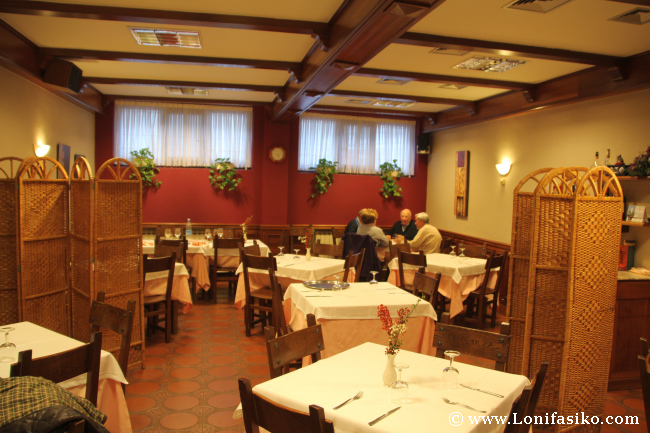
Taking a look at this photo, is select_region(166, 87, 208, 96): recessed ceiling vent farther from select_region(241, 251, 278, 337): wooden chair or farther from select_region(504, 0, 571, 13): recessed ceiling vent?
select_region(504, 0, 571, 13): recessed ceiling vent

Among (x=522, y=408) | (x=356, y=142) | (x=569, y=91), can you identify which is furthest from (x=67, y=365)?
(x=356, y=142)

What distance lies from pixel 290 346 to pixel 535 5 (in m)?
3.44

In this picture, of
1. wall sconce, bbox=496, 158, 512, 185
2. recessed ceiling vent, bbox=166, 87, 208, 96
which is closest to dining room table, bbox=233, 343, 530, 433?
wall sconce, bbox=496, 158, 512, 185

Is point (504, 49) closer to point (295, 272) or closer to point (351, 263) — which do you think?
point (351, 263)

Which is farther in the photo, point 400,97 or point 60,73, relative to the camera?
point 400,97

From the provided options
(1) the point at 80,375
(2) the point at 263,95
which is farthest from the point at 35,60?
(1) the point at 80,375

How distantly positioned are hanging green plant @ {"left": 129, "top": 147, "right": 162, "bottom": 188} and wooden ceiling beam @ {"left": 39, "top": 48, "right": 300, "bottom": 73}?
11.2 ft

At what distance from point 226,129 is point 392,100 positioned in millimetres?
3447

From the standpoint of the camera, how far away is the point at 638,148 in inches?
213

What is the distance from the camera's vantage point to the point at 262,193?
385 inches

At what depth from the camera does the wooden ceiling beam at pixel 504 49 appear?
4.81 meters

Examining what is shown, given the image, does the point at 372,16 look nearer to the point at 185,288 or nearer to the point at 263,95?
the point at 185,288

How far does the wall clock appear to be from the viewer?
9.66m

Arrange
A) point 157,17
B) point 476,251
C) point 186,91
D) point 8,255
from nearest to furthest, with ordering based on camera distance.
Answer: point 8,255 → point 157,17 → point 476,251 → point 186,91
